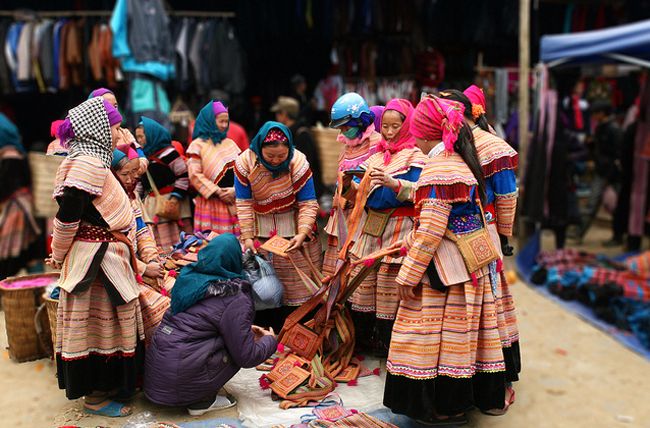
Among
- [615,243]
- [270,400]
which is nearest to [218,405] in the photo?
[270,400]

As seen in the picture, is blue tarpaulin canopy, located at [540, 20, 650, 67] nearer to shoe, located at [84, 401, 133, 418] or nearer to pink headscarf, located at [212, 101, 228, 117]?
pink headscarf, located at [212, 101, 228, 117]

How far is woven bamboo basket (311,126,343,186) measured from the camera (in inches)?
278

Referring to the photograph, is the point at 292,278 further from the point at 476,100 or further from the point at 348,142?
the point at 476,100

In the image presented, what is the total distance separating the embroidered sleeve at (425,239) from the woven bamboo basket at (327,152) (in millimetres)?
3823

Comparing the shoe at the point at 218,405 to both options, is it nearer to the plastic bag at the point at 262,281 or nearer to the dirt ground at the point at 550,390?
the dirt ground at the point at 550,390

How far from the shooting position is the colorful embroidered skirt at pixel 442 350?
3.31 meters

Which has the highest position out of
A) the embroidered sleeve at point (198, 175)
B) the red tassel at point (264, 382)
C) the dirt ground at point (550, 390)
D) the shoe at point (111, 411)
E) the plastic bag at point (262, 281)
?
the embroidered sleeve at point (198, 175)

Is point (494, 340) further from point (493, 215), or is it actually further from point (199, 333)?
point (199, 333)

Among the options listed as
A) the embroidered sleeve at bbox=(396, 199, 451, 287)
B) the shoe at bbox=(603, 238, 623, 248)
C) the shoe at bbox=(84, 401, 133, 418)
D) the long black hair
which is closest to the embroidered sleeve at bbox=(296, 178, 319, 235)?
the long black hair

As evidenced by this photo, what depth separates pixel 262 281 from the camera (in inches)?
173

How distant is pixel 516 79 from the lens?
9.81 meters

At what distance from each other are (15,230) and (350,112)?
3.93 metres

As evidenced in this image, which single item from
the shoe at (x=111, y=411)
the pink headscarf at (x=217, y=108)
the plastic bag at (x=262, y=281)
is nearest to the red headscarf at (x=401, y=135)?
the plastic bag at (x=262, y=281)

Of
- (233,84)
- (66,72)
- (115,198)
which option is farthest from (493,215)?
(66,72)
